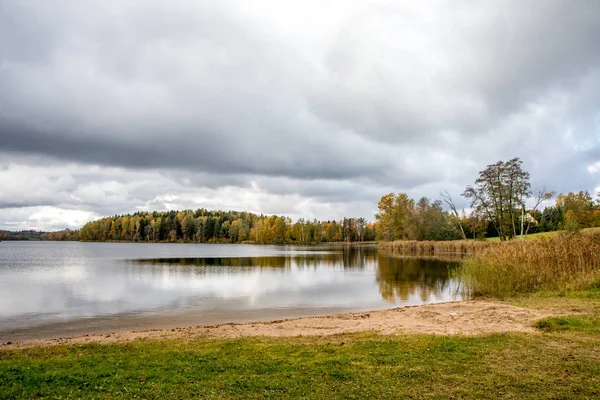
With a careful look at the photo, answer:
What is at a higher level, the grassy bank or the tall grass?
the tall grass

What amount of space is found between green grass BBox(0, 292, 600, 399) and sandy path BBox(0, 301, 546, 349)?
1.27m

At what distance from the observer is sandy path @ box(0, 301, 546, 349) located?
11.3m

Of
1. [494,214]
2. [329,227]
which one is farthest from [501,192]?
[329,227]

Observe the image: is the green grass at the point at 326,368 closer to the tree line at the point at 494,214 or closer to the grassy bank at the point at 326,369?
the grassy bank at the point at 326,369

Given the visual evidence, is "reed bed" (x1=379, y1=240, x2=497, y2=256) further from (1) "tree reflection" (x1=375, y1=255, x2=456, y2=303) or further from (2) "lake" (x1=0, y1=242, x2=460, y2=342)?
(2) "lake" (x1=0, y1=242, x2=460, y2=342)

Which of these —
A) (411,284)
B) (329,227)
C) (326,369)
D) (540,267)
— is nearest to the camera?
(326,369)

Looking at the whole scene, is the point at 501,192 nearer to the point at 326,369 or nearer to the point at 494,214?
the point at 494,214

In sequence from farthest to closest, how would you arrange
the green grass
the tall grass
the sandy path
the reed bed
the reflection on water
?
1. the reed bed
2. the reflection on water
3. the tall grass
4. the sandy path
5. the green grass

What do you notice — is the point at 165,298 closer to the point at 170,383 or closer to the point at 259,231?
the point at 170,383

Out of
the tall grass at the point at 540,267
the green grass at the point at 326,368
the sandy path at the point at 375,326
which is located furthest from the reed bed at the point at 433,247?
the green grass at the point at 326,368

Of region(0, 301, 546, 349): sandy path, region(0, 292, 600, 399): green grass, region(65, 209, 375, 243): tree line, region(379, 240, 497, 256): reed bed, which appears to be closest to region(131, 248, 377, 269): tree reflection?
A: region(379, 240, 497, 256): reed bed

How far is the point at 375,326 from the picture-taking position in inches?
487

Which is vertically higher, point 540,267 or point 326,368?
point 540,267

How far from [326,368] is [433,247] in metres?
63.4
